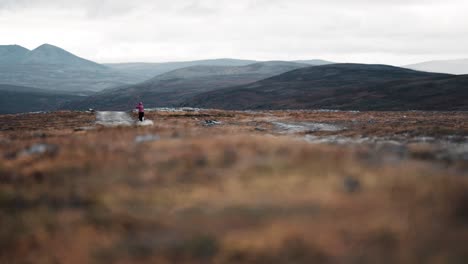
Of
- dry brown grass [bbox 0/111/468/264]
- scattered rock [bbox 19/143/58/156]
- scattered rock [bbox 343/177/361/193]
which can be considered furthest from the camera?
scattered rock [bbox 19/143/58/156]

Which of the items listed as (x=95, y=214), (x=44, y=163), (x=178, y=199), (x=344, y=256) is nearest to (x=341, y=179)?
(x=344, y=256)

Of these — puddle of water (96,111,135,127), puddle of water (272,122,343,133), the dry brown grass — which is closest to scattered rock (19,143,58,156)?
the dry brown grass

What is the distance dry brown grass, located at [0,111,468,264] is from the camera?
290 inches

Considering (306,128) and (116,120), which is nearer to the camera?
(306,128)

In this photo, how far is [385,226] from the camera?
25.2ft

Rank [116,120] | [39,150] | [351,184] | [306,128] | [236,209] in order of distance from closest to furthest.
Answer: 1. [236,209]
2. [351,184]
3. [39,150]
4. [306,128]
5. [116,120]

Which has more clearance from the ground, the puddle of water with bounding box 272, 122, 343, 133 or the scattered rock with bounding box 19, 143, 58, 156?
the scattered rock with bounding box 19, 143, 58, 156

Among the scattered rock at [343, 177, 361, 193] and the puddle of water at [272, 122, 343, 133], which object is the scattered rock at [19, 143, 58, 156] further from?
the puddle of water at [272, 122, 343, 133]

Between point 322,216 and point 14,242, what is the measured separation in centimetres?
662

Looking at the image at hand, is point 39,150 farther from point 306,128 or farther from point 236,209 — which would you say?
point 306,128

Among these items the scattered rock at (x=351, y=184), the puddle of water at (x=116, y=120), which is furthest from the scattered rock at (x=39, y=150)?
the puddle of water at (x=116, y=120)

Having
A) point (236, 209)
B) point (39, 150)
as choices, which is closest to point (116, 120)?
point (39, 150)

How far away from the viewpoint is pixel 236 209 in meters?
8.80

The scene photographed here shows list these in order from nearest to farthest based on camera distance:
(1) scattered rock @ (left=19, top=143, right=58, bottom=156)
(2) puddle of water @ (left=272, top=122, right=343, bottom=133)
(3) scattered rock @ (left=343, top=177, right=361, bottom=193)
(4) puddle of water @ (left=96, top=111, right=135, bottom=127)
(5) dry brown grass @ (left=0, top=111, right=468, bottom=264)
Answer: (5) dry brown grass @ (left=0, top=111, right=468, bottom=264) → (3) scattered rock @ (left=343, top=177, right=361, bottom=193) → (1) scattered rock @ (left=19, top=143, right=58, bottom=156) → (2) puddle of water @ (left=272, top=122, right=343, bottom=133) → (4) puddle of water @ (left=96, top=111, right=135, bottom=127)
